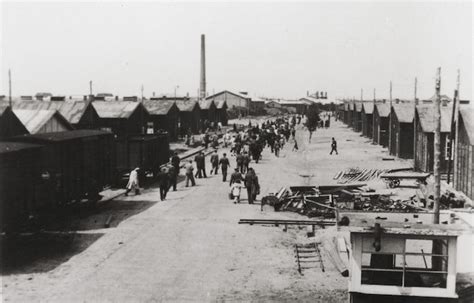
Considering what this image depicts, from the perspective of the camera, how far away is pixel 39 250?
15719 millimetres

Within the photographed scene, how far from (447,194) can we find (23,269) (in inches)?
641

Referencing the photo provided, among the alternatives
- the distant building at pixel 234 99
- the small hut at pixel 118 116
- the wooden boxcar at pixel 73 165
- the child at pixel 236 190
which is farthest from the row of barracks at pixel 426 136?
the distant building at pixel 234 99

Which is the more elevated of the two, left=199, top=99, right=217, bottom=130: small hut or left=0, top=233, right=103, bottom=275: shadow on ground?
left=199, top=99, right=217, bottom=130: small hut

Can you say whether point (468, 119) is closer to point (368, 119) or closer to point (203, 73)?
point (368, 119)

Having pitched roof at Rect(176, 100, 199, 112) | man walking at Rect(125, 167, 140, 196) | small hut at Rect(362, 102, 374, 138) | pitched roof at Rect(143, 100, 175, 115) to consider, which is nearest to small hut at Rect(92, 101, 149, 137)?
pitched roof at Rect(143, 100, 175, 115)

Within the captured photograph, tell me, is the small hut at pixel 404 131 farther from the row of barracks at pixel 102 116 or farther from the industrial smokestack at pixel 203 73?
the industrial smokestack at pixel 203 73

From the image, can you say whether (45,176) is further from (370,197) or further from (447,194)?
(447,194)

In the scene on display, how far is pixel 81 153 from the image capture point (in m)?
21.5

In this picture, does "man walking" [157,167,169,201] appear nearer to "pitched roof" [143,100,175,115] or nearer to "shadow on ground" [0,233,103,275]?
"shadow on ground" [0,233,103,275]

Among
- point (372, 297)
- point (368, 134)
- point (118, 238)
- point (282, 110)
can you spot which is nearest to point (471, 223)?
point (372, 297)

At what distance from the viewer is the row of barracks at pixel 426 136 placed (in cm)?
2402

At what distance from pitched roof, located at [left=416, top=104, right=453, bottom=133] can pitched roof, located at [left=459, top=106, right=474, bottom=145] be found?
5110 mm

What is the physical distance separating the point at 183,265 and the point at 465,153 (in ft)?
50.1

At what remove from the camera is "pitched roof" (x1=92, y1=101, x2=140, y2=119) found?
43188 millimetres
